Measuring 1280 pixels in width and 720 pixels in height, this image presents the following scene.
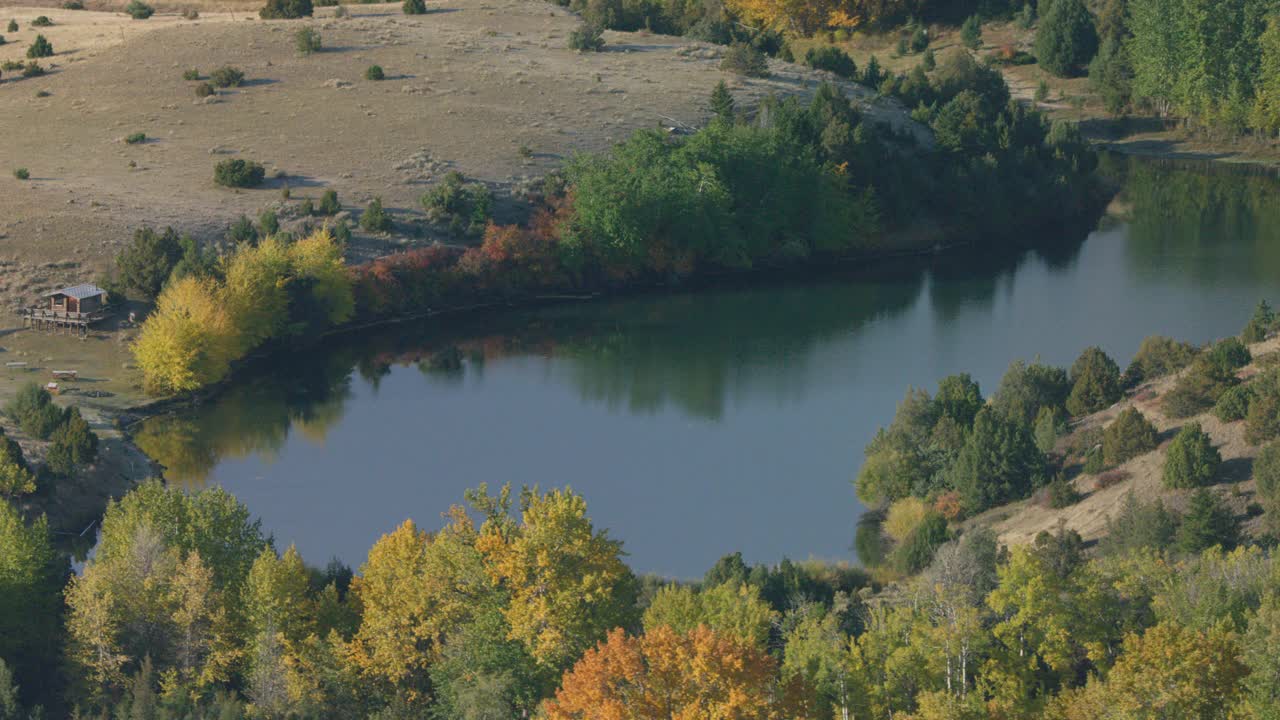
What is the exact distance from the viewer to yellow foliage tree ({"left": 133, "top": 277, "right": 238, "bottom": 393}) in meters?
67.2

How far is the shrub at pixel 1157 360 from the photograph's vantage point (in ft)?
190

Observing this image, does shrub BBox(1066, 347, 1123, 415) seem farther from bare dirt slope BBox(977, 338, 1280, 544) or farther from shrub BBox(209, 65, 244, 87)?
shrub BBox(209, 65, 244, 87)

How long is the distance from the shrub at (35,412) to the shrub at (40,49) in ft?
168

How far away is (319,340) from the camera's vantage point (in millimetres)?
77750

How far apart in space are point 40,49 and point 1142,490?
81696mm

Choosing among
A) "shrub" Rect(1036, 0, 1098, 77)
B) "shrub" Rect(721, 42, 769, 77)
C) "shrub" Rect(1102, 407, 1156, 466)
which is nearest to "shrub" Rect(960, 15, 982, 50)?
"shrub" Rect(1036, 0, 1098, 77)

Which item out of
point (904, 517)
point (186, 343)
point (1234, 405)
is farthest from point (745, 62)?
point (1234, 405)

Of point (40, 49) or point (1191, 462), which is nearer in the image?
point (1191, 462)

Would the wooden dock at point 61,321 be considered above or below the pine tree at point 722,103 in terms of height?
below

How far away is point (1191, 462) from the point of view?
46.2 metres

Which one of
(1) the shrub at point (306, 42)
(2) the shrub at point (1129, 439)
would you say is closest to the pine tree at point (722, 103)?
(1) the shrub at point (306, 42)

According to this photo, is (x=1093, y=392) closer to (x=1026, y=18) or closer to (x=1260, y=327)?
(x=1260, y=327)

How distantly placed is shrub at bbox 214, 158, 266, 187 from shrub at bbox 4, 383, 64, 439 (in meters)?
27.6

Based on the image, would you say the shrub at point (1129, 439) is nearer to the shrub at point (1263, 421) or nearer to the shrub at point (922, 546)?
the shrub at point (1263, 421)
